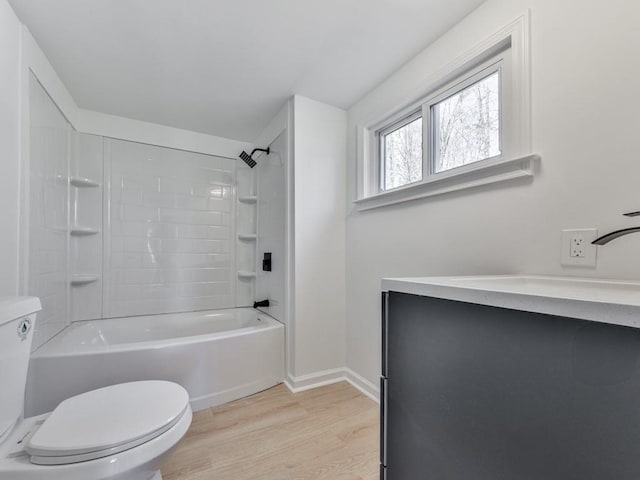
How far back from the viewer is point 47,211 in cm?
176

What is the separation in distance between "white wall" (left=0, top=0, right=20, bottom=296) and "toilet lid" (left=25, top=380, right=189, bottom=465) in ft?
2.23

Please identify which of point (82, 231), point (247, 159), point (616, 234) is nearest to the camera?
point (616, 234)

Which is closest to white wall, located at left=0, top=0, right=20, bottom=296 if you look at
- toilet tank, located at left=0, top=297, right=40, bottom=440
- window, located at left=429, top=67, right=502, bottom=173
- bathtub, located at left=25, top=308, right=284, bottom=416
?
toilet tank, located at left=0, top=297, right=40, bottom=440

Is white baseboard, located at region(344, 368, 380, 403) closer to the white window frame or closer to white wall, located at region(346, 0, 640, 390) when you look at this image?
white wall, located at region(346, 0, 640, 390)

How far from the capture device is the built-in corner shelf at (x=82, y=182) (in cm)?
220

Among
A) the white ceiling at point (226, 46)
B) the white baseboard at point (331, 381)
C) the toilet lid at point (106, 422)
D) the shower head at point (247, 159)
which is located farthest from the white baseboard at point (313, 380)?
the white ceiling at point (226, 46)

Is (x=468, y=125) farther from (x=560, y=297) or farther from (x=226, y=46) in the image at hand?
(x=226, y=46)

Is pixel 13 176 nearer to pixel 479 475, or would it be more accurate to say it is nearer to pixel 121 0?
pixel 121 0

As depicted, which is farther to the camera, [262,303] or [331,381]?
[262,303]

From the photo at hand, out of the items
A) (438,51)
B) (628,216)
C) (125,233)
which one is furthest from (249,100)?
(628,216)

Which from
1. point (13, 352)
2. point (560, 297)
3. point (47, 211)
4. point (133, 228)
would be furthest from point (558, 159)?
point (133, 228)

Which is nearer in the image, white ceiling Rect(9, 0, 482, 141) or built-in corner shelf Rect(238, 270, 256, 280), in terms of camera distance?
white ceiling Rect(9, 0, 482, 141)

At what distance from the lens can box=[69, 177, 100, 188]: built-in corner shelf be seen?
7.22ft

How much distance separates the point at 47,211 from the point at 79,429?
1.45 metres
